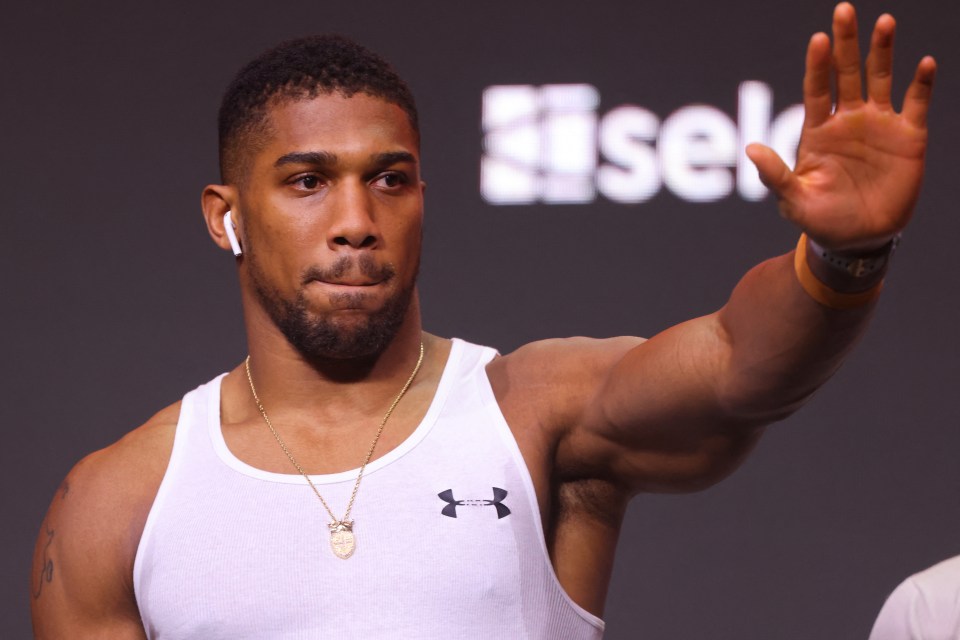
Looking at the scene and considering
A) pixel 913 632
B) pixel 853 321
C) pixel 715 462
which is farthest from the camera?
pixel 715 462

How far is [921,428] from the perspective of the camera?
10.6 feet

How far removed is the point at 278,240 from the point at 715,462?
0.63 meters

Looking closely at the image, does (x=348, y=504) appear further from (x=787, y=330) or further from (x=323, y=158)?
(x=787, y=330)

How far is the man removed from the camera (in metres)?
1.71

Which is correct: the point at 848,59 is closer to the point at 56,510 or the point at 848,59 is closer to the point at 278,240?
the point at 278,240

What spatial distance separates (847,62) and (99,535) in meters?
1.14

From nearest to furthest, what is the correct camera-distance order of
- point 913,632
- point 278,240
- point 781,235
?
point 913,632, point 278,240, point 781,235

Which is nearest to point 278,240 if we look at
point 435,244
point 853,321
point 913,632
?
point 853,321

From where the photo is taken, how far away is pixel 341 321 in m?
1.83

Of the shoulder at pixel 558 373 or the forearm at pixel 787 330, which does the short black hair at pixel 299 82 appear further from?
the forearm at pixel 787 330

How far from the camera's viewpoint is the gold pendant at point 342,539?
1744mm

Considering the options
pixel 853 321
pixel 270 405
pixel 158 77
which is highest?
pixel 158 77

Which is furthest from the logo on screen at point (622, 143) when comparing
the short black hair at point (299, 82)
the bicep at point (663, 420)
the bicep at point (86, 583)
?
the bicep at point (86, 583)

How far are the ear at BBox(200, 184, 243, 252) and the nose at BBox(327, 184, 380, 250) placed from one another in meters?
0.20
